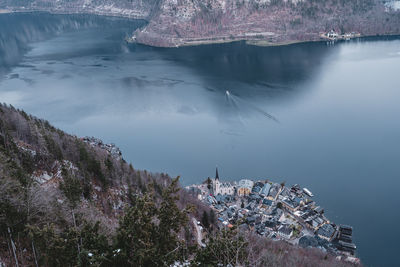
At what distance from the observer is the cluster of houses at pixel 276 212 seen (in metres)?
17.2

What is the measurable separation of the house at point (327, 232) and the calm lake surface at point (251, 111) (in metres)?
1.40

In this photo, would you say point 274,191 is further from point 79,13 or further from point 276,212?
point 79,13

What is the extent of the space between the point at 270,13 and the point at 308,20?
8.60m

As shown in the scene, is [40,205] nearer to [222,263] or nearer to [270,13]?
[222,263]

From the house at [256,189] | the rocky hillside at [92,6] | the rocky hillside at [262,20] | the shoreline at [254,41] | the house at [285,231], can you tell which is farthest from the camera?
the rocky hillside at [92,6]

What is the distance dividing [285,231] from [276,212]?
7.15 ft

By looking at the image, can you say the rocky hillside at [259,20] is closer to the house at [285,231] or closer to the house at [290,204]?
the house at [290,204]

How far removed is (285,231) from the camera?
58.0ft

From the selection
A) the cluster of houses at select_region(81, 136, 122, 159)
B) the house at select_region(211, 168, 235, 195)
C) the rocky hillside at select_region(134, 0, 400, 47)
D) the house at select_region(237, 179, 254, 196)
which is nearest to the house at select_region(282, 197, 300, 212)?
the house at select_region(237, 179, 254, 196)

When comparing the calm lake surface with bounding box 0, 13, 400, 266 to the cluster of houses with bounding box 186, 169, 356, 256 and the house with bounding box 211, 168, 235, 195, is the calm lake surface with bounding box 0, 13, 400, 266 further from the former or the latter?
the house with bounding box 211, 168, 235, 195

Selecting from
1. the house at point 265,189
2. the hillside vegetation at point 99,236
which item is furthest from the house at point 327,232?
the hillside vegetation at point 99,236

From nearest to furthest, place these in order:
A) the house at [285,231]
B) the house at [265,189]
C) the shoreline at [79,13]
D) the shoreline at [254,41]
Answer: the house at [285,231] < the house at [265,189] < the shoreline at [254,41] < the shoreline at [79,13]

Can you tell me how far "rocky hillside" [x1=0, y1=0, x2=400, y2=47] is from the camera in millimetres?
64938

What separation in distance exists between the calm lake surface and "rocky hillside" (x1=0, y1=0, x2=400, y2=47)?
7.86 metres
